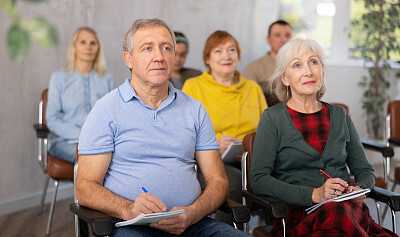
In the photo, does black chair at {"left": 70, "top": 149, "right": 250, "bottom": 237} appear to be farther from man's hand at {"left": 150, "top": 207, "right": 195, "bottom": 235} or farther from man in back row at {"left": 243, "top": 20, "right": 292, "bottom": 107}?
man in back row at {"left": 243, "top": 20, "right": 292, "bottom": 107}

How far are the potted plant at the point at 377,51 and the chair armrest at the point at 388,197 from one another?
154 inches

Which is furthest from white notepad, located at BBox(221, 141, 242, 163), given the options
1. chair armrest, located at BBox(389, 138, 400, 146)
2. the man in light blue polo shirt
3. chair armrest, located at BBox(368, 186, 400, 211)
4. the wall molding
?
the wall molding

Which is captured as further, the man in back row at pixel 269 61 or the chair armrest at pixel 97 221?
the man in back row at pixel 269 61

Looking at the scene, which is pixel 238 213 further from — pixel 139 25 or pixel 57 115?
pixel 57 115

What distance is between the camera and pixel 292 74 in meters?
2.15

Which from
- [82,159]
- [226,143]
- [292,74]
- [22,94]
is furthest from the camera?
[22,94]

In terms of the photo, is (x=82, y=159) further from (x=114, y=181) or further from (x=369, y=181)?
(x=369, y=181)

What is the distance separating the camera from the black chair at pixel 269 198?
1.70m

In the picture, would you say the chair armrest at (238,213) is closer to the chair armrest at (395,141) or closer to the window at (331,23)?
the chair armrest at (395,141)

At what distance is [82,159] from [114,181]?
0.47 feet

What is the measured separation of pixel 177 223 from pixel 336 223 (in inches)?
22.5

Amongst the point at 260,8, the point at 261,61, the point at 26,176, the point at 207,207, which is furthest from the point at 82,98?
the point at 260,8

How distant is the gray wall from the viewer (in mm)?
3426

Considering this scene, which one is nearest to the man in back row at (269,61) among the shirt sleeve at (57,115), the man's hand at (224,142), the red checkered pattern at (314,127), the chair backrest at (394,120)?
the chair backrest at (394,120)
